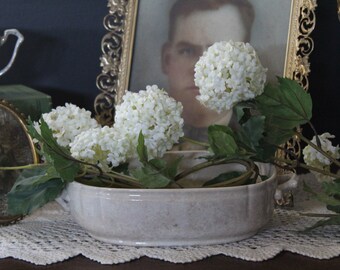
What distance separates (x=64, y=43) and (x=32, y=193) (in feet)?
1.14

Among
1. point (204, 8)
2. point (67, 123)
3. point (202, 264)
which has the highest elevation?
point (204, 8)

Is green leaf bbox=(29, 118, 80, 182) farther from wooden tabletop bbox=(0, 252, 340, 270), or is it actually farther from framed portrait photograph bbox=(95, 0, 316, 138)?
framed portrait photograph bbox=(95, 0, 316, 138)

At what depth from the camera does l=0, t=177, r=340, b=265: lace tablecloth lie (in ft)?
1.88

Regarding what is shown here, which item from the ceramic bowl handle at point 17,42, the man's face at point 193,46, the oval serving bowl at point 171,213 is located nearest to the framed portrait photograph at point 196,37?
the man's face at point 193,46

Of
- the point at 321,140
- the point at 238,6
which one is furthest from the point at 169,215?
the point at 238,6

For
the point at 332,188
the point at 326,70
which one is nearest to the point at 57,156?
the point at 332,188

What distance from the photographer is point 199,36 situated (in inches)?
32.5

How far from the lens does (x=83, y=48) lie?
2.98 ft

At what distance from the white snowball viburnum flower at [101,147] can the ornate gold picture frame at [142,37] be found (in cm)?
26

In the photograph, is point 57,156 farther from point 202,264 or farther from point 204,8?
point 204,8

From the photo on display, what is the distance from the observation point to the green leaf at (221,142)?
1.97 feet

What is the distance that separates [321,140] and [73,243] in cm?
29

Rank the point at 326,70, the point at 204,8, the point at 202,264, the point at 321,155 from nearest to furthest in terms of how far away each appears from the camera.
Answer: the point at 202,264
the point at 321,155
the point at 204,8
the point at 326,70

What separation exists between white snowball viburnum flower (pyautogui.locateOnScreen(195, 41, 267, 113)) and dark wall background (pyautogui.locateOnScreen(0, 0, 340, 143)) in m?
0.32
